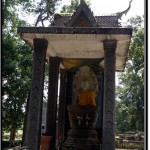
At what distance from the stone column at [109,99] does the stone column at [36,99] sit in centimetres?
212

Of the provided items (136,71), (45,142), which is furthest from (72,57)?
(136,71)

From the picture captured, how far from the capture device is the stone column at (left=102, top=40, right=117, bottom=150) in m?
9.15

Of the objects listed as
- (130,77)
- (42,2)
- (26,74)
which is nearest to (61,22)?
(26,74)

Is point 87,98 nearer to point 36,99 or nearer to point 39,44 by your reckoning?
point 36,99

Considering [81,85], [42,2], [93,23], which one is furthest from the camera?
[42,2]

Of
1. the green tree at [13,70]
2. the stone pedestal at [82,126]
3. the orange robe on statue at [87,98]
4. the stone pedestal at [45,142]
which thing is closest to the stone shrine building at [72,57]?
the stone pedestal at [45,142]

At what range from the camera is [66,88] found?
14.1 meters

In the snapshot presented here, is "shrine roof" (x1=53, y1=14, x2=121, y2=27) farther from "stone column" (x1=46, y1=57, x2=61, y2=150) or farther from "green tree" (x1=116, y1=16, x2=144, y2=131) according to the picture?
"green tree" (x1=116, y1=16, x2=144, y2=131)

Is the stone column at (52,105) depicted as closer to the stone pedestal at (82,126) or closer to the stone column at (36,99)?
the stone pedestal at (82,126)

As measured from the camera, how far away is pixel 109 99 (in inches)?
370

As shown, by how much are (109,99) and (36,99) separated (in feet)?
7.82

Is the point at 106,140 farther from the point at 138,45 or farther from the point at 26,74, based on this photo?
the point at 138,45

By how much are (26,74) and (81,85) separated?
32.0 feet

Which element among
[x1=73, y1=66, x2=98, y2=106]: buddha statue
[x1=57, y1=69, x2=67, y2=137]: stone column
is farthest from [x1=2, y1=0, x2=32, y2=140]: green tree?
[x1=73, y1=66, x2=98, y2=106]: buddha statue
